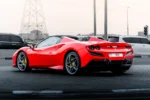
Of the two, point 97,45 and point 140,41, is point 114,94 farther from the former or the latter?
point 140,41

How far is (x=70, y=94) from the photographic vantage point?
739 centimetres

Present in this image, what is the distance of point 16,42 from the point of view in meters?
32.8

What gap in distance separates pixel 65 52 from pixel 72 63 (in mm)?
371

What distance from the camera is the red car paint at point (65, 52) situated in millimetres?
11617

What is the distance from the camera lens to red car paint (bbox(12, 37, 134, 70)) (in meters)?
11.6

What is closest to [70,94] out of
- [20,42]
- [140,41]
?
[140,41]

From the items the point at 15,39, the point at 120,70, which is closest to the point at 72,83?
the point at 120,70

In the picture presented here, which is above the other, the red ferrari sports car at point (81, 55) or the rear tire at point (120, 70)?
the red ferrari sports car at point (81, 55)

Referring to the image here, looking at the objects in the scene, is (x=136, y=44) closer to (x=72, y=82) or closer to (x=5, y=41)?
(x=5, y=41)

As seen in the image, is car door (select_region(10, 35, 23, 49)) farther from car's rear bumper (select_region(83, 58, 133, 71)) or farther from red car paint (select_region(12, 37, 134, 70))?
car's rear bumper (select_region(83, 58, 133, 71))

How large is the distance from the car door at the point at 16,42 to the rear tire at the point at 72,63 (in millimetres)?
20816

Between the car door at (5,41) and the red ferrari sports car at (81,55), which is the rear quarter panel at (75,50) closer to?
the red ferrari sports car at (81,55)

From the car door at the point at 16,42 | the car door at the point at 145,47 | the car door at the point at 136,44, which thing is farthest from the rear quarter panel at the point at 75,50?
the car door at the point at 16,42

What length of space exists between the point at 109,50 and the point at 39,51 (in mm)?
2464
